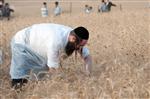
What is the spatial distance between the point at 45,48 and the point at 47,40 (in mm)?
126

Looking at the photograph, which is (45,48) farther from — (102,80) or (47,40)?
(102,80)

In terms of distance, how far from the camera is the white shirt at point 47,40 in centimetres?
592


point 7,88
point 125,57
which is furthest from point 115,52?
point 7,88

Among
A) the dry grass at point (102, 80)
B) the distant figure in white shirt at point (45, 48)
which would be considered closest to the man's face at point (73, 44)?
the distant figure in white shirt at point (45, 48)

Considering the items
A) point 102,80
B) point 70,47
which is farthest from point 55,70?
point 102,80

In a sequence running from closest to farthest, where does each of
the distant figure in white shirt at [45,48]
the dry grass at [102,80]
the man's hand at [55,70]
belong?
the dry grass at [102,80] → the man's hand at [55,70] → the distant figure in white shirt at [45,48]

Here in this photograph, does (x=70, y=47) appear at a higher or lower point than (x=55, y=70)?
higher

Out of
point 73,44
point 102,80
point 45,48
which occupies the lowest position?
point 102,80

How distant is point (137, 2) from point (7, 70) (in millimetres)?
27017

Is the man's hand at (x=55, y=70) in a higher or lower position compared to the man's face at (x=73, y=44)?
lower

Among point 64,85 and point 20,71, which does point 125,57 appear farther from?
point 64,85

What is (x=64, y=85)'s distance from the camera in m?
5.21

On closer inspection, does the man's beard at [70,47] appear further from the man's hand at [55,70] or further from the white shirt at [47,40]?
the man's hand at [55,70]

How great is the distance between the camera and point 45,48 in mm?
6172
